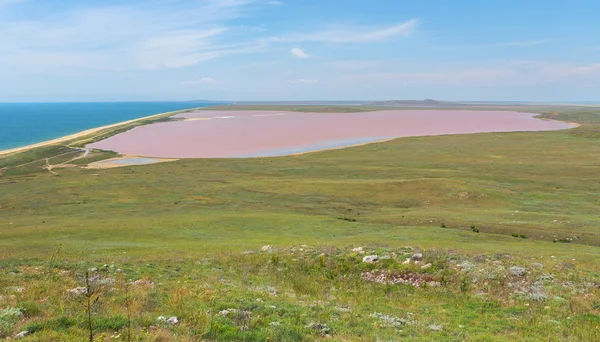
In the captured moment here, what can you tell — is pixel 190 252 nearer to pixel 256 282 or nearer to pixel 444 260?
pixel 256 282

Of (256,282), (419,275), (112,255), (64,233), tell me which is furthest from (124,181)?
(419,275)

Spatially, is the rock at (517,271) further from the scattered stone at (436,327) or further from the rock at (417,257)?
the scattered stone at (436,327)

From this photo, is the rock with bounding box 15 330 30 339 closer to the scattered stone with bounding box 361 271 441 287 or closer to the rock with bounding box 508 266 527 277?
the scattered stone with bounding box 361 271 441 287

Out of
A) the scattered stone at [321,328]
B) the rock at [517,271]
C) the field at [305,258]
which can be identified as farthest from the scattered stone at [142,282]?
the rock at [517,271]

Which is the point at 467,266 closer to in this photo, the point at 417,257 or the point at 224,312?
the point at 417,257

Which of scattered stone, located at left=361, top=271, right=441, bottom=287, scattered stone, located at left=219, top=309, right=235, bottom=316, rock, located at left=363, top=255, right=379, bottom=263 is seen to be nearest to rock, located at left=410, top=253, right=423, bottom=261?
scattered stone, located at left=361, top=271, right=441, bottom=287

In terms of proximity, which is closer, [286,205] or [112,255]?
[112,255]

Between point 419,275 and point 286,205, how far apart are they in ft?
85.0

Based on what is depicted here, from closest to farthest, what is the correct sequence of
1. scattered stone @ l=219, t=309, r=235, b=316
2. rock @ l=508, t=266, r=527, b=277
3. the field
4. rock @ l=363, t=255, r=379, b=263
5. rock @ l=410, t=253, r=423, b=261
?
the field → scattered stone @ l=219, t=309, r=235, b=316 → rock @ l=508, t=266, r=527, b=277 → rock @ l=410, t=253, r=423, b=261 → rock @ l=363, t=255, r=379, b=263

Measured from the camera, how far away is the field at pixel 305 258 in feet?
37.0

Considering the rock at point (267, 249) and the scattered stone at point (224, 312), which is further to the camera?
the rock at point (267, 249)

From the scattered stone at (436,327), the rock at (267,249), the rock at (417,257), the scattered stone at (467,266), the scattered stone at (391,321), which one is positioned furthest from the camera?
the rock at (267,249)

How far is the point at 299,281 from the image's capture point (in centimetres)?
1770

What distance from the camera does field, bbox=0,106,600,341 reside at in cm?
1129
